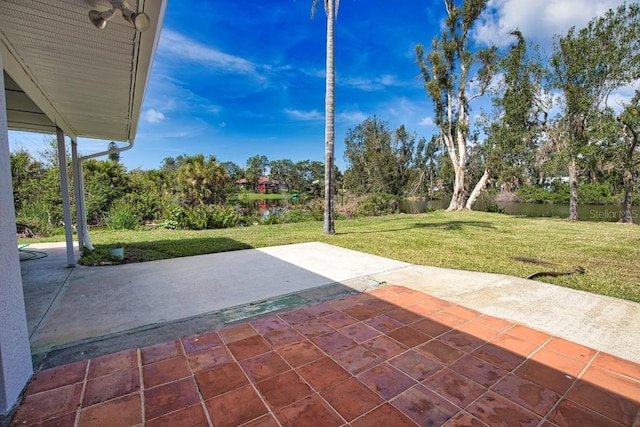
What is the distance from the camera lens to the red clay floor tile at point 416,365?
5.56ft

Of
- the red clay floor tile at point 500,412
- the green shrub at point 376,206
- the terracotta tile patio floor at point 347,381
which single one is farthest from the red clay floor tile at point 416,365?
the green shrub at point 376,206

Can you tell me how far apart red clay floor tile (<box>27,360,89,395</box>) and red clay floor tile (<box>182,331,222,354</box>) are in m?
0.56

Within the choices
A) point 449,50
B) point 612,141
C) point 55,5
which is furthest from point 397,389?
point 449,50

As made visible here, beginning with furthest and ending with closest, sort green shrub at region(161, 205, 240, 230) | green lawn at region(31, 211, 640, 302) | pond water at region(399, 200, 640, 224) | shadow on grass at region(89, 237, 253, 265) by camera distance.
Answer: pond water at region(399, 200, 640, 224), green shrub at region(161, 205, 240, 230), shadow on grass at region(89, 237, 253, 265), green lawn at region(31, 211, 640, 302)

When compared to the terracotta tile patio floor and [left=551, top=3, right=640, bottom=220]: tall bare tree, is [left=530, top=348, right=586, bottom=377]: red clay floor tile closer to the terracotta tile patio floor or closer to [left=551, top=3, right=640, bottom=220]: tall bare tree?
the terracotta tile patio floor

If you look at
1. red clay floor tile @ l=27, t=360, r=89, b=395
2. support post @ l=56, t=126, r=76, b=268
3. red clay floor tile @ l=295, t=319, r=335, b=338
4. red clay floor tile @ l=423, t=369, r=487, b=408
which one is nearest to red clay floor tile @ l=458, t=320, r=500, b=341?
red clay floor tile @ l=423, t=369, r=487, b=408

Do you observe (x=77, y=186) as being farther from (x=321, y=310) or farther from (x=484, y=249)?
(x=484, y=249)

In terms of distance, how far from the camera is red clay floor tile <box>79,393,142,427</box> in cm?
134

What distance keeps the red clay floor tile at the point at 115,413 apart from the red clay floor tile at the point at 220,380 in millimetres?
297

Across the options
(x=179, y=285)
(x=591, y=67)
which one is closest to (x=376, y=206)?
(x=591, y=67)

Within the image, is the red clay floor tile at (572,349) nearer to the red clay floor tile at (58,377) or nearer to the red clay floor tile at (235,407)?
the red clay floor tile at (235,407)

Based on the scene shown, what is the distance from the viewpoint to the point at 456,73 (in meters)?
15.7

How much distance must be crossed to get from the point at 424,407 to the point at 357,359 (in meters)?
0.50

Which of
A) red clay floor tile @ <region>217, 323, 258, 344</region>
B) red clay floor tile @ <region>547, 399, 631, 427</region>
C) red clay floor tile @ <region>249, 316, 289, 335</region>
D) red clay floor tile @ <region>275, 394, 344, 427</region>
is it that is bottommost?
red clay floor tile @ <region>547, 399, 631, 427</region>
